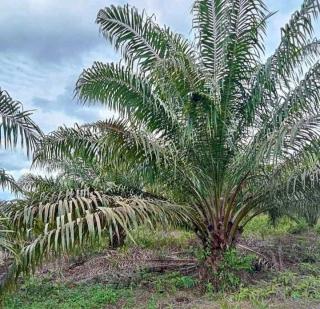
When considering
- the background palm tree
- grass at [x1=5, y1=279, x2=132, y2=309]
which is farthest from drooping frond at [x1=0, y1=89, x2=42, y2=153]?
grass at [x1=5, y1=279, x2=132, y2=309]

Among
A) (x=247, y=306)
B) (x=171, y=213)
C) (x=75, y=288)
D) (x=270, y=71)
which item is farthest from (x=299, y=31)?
(x=75, y=288)

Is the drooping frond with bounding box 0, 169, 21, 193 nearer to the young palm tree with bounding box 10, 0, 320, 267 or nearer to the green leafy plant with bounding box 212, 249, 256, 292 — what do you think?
the young palm tree with bounding box 10, 0, 320, 267

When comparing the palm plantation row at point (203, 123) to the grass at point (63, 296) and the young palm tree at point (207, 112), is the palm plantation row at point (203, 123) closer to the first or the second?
the young palm tree at point (207, 112)

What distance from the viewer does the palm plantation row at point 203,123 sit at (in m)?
6.86

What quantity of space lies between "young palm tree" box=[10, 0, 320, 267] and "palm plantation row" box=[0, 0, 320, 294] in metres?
0.02

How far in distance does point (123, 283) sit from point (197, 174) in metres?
2.47

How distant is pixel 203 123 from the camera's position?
23.8 feet

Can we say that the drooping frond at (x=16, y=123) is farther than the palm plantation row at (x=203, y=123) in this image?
No

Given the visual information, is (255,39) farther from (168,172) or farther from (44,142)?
(44,142)

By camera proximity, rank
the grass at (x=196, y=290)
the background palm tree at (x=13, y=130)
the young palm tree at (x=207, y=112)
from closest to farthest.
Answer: the background palm tree at (x=13, y=130), the grass at (x=196, y=290), the young palm tree at (x=207, y=112)

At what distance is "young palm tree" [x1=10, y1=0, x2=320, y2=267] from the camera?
22.9 ft

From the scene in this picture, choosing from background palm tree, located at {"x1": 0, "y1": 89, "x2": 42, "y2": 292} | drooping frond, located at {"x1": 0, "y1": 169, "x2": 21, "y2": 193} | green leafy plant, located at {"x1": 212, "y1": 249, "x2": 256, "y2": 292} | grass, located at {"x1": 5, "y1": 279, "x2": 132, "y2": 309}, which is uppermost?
background palm tree, located at {"x1": 0, "y1": 89, "x2": 42, "y2": 292}

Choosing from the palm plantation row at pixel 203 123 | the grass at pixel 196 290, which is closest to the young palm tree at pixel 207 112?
the palm plantation row at pixel 203 123

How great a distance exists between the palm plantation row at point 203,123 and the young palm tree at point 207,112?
0.02 m
